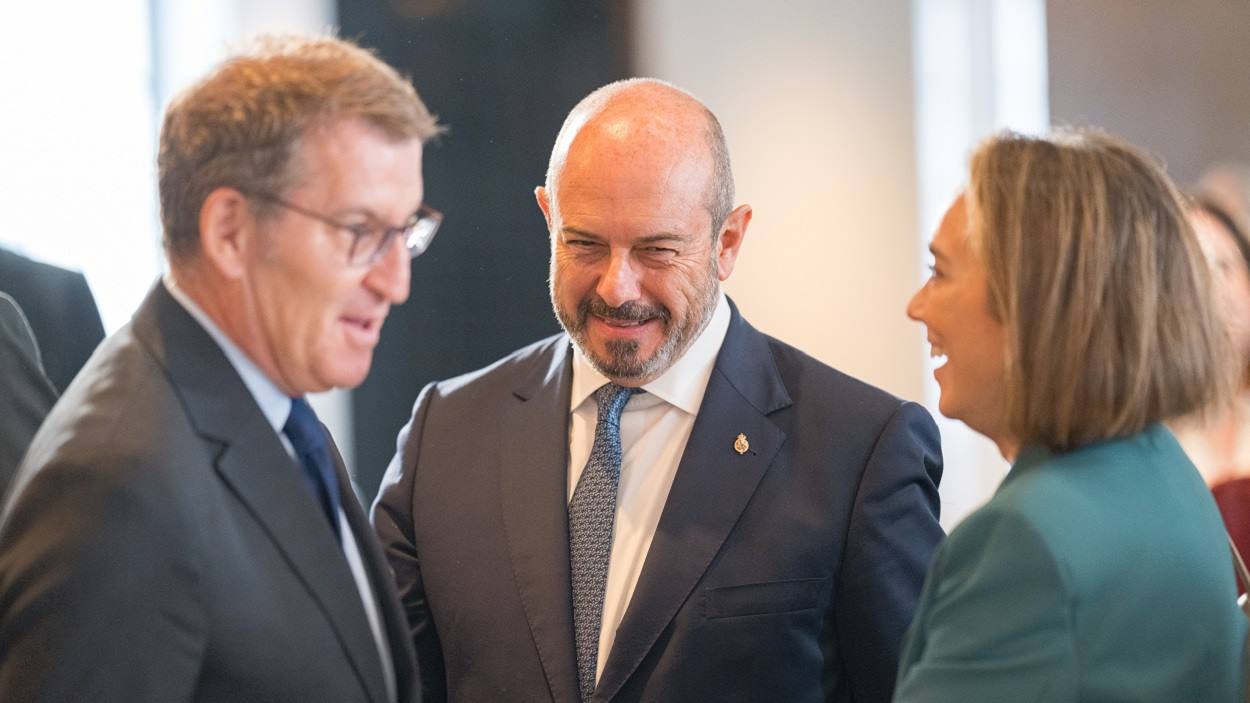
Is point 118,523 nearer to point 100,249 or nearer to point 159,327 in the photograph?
point 159,327

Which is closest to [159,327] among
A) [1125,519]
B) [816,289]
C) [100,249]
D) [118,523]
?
[118,523]

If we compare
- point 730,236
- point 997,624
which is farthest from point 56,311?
point 997,624

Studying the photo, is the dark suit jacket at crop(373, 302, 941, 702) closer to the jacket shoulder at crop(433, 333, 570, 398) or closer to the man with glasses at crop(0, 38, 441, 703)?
the jacket shoulder at crop(433, 333, 570, 398)

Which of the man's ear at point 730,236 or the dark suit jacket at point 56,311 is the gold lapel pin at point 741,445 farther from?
the dark suit jacket at point 56,311

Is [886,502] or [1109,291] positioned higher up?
[1109,291]

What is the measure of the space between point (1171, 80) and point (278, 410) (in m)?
3.46

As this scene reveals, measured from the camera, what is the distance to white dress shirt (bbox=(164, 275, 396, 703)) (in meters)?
1.45

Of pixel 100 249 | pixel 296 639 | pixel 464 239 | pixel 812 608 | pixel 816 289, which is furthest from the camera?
pixel 816 289

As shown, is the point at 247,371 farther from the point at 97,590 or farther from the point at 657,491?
the point at 657,491

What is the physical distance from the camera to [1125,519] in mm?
1336

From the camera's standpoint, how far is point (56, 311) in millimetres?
2248

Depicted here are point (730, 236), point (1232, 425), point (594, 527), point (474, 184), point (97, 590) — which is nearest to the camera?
point (97, 590)

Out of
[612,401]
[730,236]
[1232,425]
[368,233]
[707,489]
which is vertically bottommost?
[1232,425]

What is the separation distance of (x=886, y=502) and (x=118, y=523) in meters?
1.11
